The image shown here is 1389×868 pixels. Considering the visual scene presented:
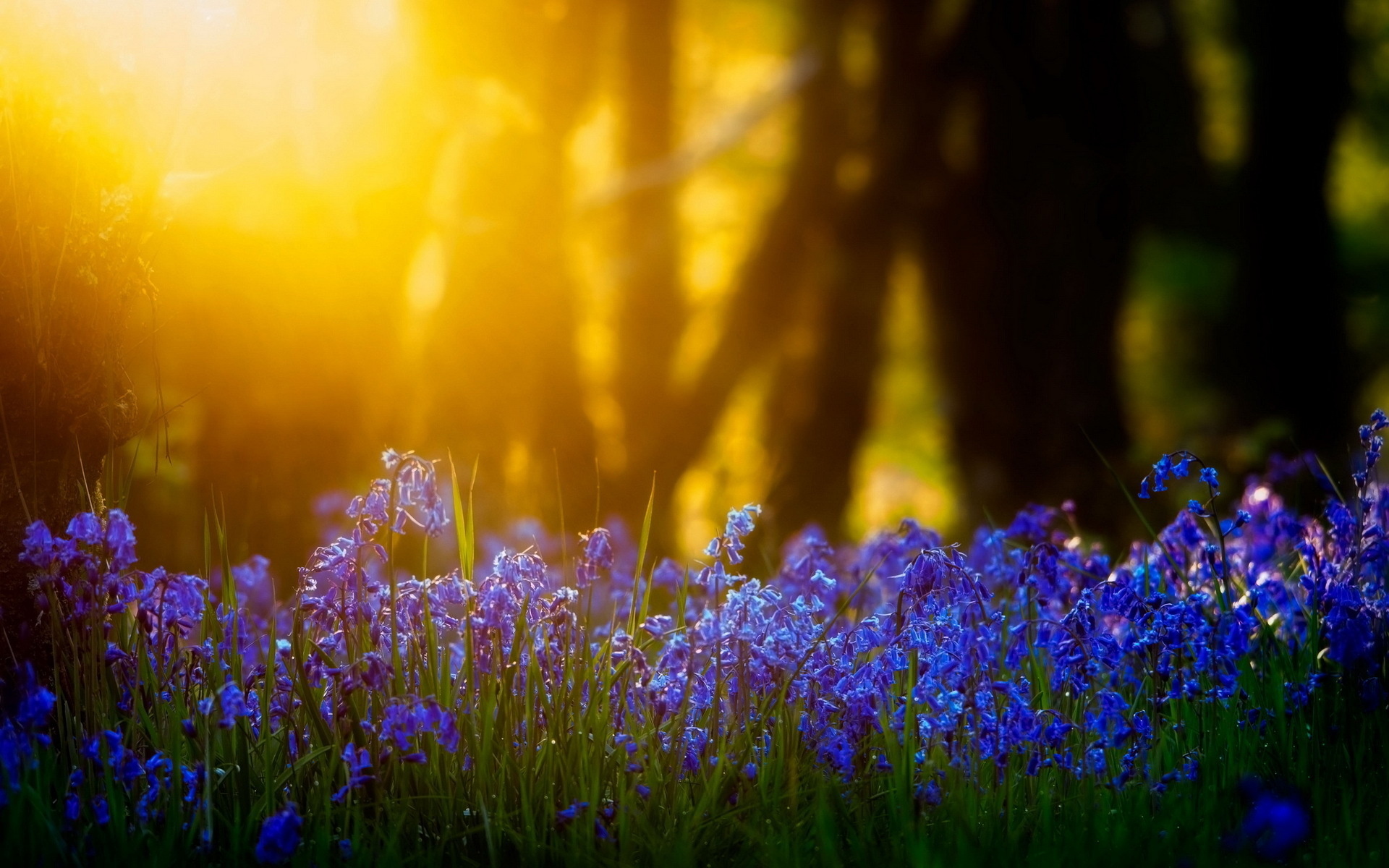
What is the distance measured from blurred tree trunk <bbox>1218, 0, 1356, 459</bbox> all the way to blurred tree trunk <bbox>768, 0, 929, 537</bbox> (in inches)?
118

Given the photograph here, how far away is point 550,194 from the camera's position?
9086 mm

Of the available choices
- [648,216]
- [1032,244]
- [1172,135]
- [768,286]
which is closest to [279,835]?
[1032,244]

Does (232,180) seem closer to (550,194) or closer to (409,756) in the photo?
(550,194)

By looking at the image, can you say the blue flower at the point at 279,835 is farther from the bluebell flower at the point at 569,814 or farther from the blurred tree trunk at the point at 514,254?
the blurred tree trunk at the point at 514,254

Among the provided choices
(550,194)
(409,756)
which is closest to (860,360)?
(550,194)

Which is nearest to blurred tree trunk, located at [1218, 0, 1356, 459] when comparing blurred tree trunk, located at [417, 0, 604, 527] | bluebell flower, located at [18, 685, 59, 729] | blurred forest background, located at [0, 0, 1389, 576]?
blurred forest background, located at [0, 0, 1389, 576]

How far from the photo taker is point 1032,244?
9.95 metres

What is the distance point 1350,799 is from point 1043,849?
1.03 m

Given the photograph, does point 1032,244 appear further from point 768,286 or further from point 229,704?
point 229,704

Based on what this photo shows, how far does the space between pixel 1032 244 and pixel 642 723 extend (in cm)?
765

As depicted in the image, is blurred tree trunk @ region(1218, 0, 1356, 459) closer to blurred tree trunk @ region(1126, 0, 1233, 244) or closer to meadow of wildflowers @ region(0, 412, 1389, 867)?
blurred tree trunk @ region(1126, 0, 1233, 244)

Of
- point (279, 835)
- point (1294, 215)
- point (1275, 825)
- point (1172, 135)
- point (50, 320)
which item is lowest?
point (1275, 825)

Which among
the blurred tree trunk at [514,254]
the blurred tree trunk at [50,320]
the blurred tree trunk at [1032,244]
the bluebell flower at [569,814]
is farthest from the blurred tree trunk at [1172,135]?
the bluebell flower at [569,814]

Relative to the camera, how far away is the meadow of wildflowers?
272 centimetres
